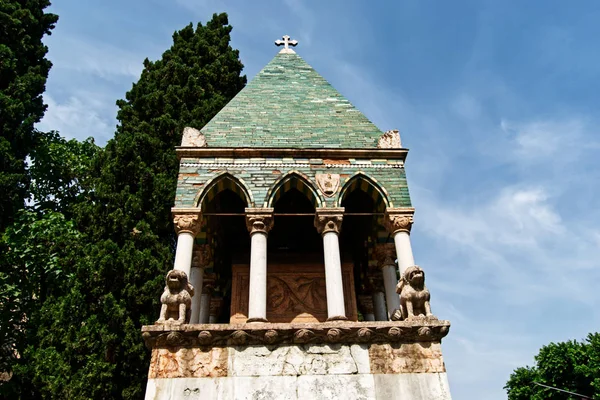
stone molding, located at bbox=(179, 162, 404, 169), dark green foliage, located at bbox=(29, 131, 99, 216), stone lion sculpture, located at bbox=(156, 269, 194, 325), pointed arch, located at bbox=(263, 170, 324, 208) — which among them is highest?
dark green foliage, located at bbox=(29, 131, 99, 216)

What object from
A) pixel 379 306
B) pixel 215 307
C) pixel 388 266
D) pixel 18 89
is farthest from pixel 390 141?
pixel 18 89

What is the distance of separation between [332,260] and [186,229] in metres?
2.59

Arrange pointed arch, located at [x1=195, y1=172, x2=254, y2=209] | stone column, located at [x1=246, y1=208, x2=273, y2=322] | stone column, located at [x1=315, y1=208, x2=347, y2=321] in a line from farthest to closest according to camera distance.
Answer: pointed arch, located at [x1=195, y1=172, x2=254, y2=209] < stone column, located at [x1=315, y1=208, x2=347, y2=321] < stone column, located at [x1=246, y1=208, x2=273, y2=322]

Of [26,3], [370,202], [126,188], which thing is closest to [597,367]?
[370,202]

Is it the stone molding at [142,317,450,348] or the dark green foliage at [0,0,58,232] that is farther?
the dark green foliage at [0,0,58,232]

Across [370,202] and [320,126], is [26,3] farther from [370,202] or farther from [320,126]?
[370,202]

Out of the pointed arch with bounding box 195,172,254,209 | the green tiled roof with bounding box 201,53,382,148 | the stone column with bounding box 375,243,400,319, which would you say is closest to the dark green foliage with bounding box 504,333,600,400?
the stone column with bounding box 375,243,400,319

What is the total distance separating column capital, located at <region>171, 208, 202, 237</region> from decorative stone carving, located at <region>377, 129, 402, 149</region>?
3.81 meters

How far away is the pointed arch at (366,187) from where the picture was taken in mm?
9539

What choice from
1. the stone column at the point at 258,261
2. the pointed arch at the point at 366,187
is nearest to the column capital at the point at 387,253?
the pointed arch at the point at 366,187

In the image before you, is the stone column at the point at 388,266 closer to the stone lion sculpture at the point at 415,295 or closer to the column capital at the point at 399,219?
the column capital at the point at 399,219

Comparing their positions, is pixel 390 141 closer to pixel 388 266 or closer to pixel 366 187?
pixel 366 187

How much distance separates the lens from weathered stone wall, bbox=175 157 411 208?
30.9 ft

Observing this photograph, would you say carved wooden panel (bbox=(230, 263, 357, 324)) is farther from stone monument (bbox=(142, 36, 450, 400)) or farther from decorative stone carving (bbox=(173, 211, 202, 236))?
decorative stone carving (bbox=(173, 211, 202, 236))
